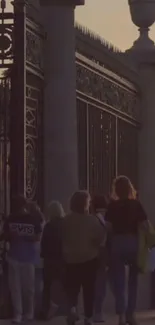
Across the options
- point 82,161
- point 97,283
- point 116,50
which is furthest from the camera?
point 116,50

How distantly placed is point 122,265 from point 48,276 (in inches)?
48.7

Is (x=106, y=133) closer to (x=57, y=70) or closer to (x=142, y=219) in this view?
(x=57, y=70)

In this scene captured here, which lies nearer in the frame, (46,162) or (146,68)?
(46,162)

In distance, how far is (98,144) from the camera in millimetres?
19141

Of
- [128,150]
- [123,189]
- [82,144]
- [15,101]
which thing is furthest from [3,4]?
[128,150]

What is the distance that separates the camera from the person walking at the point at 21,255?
602 inches

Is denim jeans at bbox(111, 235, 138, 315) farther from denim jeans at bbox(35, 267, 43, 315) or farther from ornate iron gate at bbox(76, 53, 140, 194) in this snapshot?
ornate iron gate at bbox(76, 53, 140, 194)

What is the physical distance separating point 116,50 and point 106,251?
637cm

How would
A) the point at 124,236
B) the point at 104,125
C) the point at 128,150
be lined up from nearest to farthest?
the point at 124,236, the point at 104,125, the point at 128,150

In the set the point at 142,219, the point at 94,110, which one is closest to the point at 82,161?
the point at 94,110

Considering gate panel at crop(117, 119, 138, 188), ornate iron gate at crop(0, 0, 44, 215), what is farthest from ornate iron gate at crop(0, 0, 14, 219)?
gate panel at crop(117, 119, 138, 188)

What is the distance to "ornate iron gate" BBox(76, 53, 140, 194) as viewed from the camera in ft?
59.3

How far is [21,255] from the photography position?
15430 mm

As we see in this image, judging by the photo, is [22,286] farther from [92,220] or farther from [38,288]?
[92,220]
